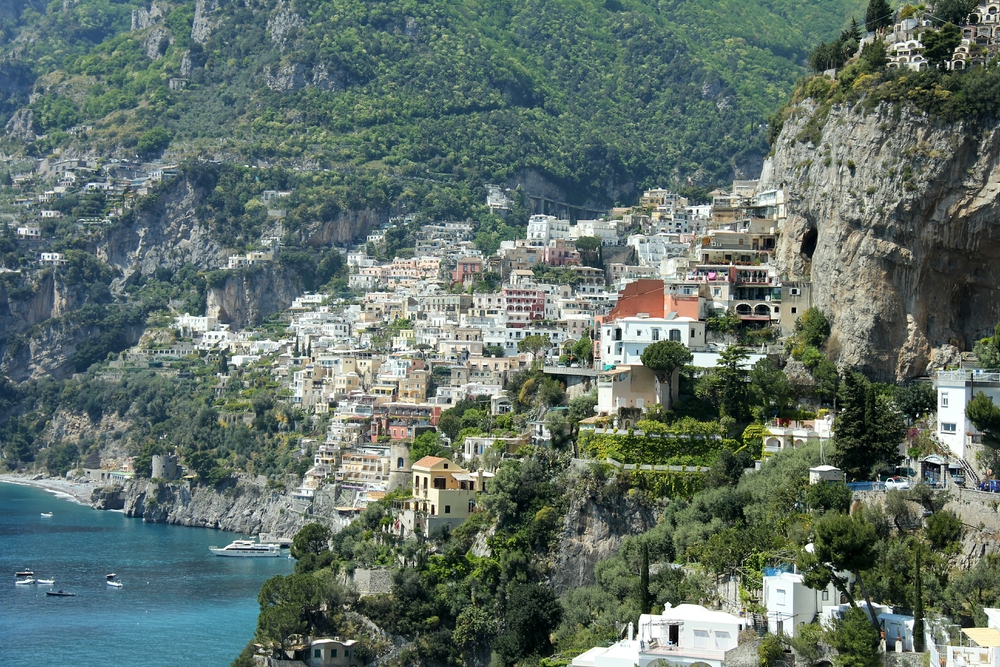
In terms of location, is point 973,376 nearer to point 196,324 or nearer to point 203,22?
point 196,324

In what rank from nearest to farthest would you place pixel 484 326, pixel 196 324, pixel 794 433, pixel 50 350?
1. pixel 794 433
2. pixel 484 326
3. pixel 196 324
4. pixel 50 350

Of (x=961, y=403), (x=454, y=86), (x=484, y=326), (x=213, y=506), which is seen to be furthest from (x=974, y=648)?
(x=454, y=86)

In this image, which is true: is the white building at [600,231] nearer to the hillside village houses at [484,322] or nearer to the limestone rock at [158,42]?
the hillside village houses at [484,322]

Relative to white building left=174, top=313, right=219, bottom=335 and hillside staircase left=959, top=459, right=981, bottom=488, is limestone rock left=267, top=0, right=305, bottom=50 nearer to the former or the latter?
white building left=174, top=313, right=219, bottom=335

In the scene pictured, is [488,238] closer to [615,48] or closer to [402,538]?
[615,48]

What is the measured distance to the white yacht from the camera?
3413 inches

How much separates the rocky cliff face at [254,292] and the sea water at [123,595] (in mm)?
31507

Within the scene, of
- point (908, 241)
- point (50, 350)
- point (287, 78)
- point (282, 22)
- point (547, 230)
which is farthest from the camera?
point (282, 22)

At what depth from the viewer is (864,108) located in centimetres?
5547

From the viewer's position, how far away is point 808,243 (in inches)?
2336

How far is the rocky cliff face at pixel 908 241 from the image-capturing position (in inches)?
2083

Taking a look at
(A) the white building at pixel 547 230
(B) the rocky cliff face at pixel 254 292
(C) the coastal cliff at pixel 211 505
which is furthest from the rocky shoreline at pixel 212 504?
(A) the white building at pixel 547 230

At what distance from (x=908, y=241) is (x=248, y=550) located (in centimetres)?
4399

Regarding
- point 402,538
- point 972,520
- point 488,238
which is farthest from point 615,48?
point 972,520
